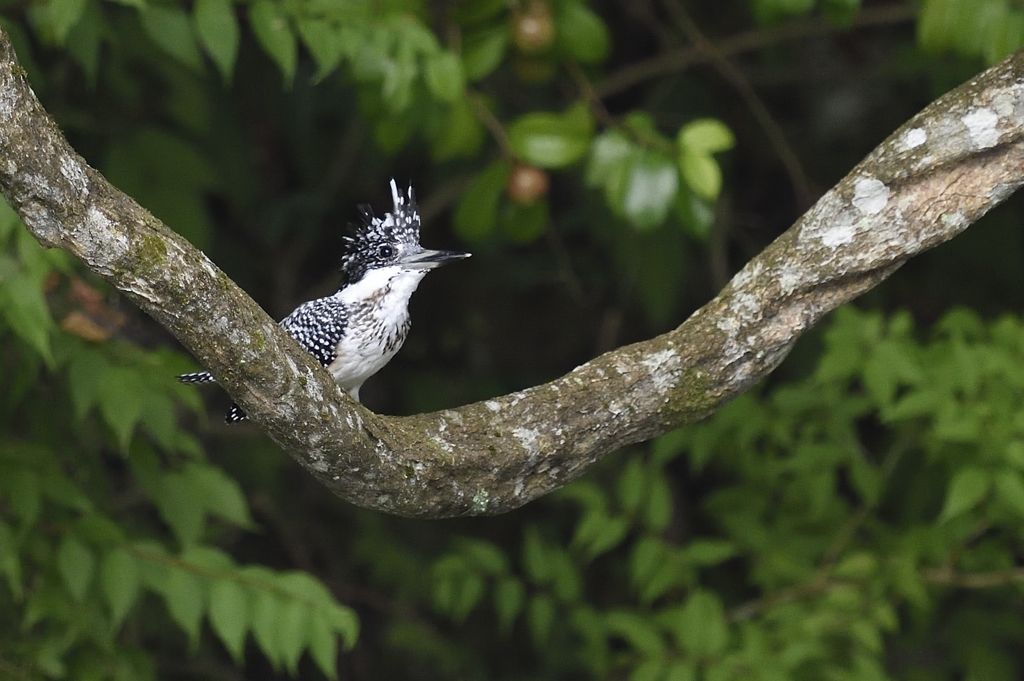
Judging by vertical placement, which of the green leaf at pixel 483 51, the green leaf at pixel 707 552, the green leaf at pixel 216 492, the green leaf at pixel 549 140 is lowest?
the green leaf at pixel 707 552

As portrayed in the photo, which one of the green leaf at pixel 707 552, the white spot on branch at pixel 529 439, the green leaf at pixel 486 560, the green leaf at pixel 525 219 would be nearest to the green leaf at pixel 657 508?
the green leaf at pixel 707 552

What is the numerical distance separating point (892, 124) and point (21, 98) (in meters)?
4.14

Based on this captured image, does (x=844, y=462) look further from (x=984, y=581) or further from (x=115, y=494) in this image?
(x=115, y=494)

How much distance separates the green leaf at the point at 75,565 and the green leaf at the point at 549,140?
1576mm

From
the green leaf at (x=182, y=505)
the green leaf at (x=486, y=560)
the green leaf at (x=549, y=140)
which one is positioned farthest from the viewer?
the green leaf at (x=486, y=560)

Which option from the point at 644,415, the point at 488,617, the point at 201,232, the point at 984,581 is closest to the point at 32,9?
the point at 201,232

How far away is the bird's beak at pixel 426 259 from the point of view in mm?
2932

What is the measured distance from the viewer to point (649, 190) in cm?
347

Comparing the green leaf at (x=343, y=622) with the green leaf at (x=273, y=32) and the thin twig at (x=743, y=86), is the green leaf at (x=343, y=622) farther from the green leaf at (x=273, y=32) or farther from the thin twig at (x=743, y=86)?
the thin twig at (x=743, y=86)

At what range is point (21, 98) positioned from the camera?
1771mm

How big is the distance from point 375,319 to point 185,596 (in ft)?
2.64

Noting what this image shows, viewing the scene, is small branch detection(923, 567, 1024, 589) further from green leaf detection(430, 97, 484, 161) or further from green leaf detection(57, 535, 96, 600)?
green leaf detection(57, 535, 96, 600)

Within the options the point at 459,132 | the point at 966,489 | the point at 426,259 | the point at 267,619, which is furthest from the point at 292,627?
the point at 966,489

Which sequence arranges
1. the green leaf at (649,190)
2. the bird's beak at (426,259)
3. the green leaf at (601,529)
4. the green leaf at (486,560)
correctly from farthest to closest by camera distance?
the green leaf at (486,560)
the green leaf at (601,529)
the green leaf at (649,190)
the bird's beak at (426,259)
